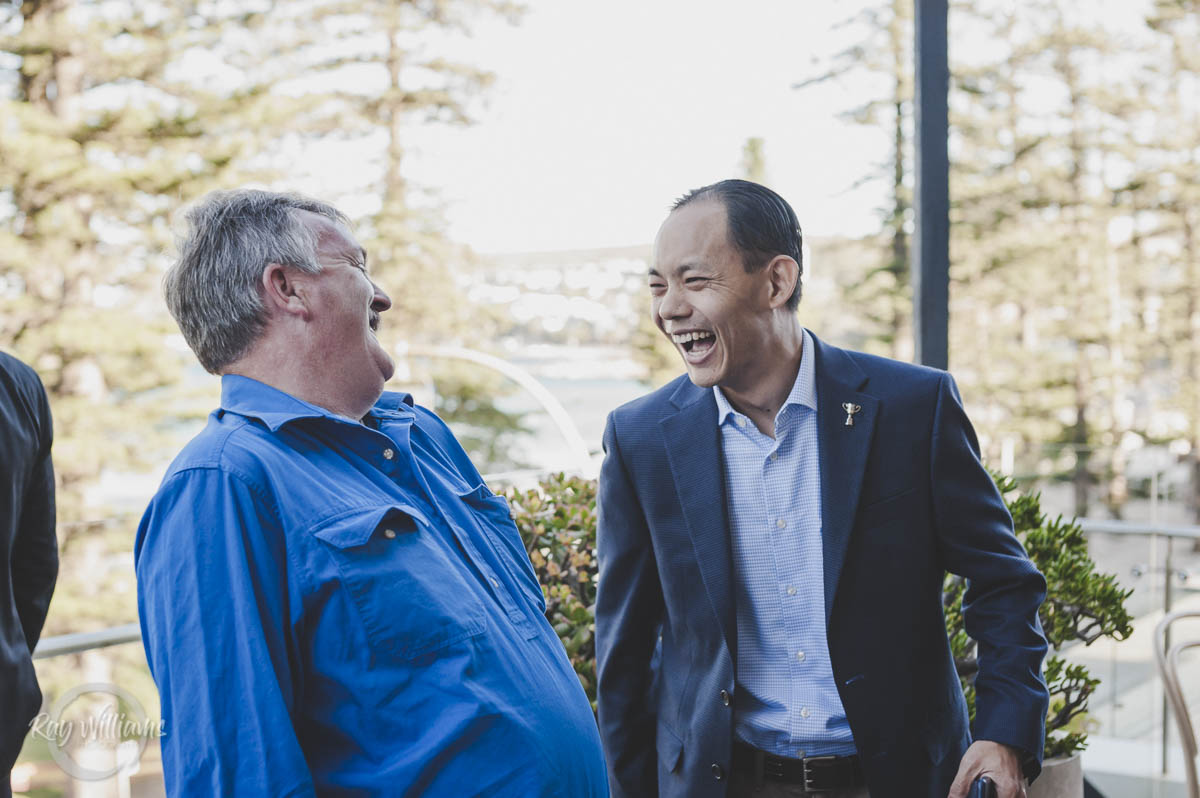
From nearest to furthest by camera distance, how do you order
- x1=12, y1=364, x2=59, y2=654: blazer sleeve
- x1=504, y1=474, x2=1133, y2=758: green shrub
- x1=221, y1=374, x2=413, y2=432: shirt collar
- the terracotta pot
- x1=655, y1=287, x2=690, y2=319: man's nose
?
x1=221, y1=374, x2=413, y2=432: shirt collar < x1=655, y1=287, x2=690, y2=319: man's nose < x1=12, y1=364, x2=59, y2=654: blazer sleeve < the terracotta pot < x1=504, y1=474, x2=1133, y2=758: green shrub

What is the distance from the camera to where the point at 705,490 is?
5.95 ft

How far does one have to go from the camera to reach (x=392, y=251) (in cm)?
2239

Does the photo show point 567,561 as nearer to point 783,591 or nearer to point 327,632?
point 783,591

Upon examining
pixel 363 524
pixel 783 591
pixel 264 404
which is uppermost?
pixel 264 404

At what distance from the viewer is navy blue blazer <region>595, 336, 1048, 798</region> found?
170cm

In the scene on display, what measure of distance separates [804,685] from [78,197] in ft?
51.8

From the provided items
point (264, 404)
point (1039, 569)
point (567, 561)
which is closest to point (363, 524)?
point (264, 404)

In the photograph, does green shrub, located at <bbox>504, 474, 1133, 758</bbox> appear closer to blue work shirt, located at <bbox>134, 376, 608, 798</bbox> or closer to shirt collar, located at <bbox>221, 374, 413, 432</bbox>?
blue work shirt, located at <bbox>134, 376, 608, 798</bbox>

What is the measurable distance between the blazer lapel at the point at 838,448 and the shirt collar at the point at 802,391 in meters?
0.01

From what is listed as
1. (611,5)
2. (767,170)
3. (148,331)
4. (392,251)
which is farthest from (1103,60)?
(148,331)

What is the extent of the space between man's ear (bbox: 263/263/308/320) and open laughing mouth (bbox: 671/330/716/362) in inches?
26.2

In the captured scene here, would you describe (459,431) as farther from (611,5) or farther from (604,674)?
(604,674)

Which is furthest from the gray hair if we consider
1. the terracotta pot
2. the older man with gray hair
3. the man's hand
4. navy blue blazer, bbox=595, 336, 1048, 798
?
the terracotta pot

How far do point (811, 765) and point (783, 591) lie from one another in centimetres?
27
